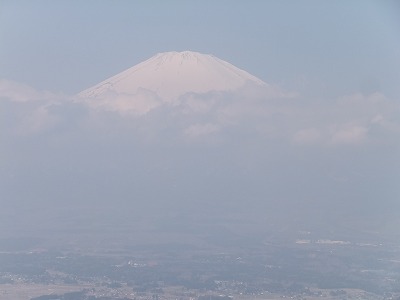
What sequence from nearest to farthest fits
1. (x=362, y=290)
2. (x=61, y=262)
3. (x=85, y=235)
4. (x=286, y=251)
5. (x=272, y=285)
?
(x=362, y=290) → (x=272, y=285) → (x=61, y=262) → (x=286, y=251) → (x=85, y=235)

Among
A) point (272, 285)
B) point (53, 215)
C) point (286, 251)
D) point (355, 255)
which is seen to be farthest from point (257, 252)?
point (53, 215)

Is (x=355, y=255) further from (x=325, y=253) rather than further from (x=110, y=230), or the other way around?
(x=110, y=230)

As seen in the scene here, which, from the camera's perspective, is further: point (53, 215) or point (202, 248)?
point (53, 215)

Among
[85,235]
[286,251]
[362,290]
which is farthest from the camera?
[85,235]

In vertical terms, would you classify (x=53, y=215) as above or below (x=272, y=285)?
above

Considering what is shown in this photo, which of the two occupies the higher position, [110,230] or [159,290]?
[110,230]

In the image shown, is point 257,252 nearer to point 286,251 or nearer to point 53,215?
point 286,251

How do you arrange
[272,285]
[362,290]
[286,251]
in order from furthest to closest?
[286,251]
[272,285]
[362,290]

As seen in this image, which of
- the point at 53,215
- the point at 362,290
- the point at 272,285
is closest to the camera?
the point at 362,290

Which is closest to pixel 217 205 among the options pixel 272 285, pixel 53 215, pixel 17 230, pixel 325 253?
pixel 53 215
